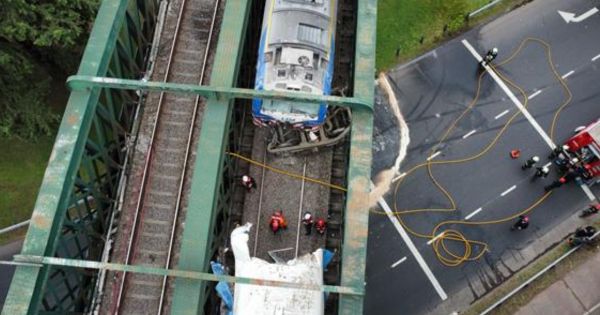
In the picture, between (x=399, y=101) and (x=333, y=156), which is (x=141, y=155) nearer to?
(x=333, y=156)

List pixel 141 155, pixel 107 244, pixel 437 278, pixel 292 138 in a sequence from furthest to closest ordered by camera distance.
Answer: pixel 437 278, pixel 292 138, pixel 141 155, pixel 107 244

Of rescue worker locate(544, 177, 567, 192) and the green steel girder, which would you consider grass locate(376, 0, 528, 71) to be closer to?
rescue worker locate(544, 177, 567, 192)

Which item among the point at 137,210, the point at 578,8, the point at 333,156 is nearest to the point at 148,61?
the point at 137,210

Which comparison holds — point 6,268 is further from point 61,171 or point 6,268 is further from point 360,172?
point 360,172

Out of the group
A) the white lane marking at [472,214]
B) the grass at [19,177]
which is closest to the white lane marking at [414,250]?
the white lane marking at [472,214]

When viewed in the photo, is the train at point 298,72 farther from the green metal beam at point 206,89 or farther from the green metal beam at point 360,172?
the green metal beam at point 206,89

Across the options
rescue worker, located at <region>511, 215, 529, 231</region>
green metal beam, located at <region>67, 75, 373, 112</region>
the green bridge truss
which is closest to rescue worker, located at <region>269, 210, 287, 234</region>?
the green bridge truss
